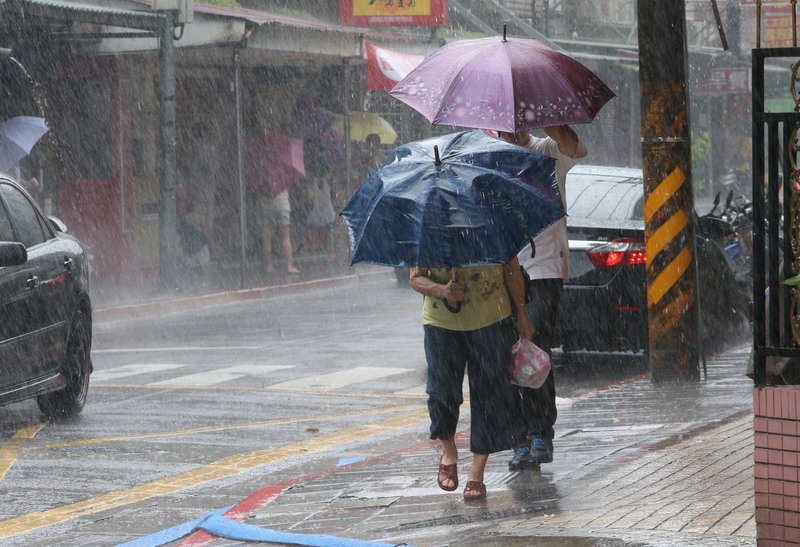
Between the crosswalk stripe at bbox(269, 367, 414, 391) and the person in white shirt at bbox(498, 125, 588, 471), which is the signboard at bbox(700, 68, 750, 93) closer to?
the crosswalk stripe at bbox(269, 367, 414, 391)

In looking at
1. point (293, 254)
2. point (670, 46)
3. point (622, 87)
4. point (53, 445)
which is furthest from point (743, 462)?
point (622, 87)

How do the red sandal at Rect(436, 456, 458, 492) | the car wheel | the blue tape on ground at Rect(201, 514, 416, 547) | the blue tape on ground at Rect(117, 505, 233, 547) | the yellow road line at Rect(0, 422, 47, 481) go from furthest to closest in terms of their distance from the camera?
the car wheel, the yellow road line at Rect(0, 422, 47, 481), the red sandal at Rect(436, 456, 458, 492), the blue tape on ground at Rect(117, 505, 233, 547), the blue tape on ground at Rect(201, 514, 416, 547)

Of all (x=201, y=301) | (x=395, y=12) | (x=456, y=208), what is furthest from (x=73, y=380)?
(x=395, y=12)

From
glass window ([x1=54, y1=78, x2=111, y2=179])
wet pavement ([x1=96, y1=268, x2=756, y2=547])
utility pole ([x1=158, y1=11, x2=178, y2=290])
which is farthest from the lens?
glass window ([x1=54, y1=78, x2=111, y2=179])

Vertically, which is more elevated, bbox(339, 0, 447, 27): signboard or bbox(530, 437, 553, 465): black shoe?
bbox(339, 0, 447, 27): signboard

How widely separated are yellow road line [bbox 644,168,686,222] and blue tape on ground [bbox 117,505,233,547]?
4.50 meters

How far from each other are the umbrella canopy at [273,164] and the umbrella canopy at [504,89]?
14557mm

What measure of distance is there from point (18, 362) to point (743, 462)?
4991 mm

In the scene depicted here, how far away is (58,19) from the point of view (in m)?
17.7

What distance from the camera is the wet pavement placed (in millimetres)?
5312

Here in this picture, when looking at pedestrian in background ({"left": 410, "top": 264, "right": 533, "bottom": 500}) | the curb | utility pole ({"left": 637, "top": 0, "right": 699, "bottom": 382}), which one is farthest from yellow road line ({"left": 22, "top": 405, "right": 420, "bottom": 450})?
the curb

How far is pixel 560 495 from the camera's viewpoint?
6.13 metres

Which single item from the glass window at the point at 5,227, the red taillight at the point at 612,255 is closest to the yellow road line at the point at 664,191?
the red taillight at the point at 612,255

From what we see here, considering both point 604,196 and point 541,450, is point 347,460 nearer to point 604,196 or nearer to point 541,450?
point 541,450
